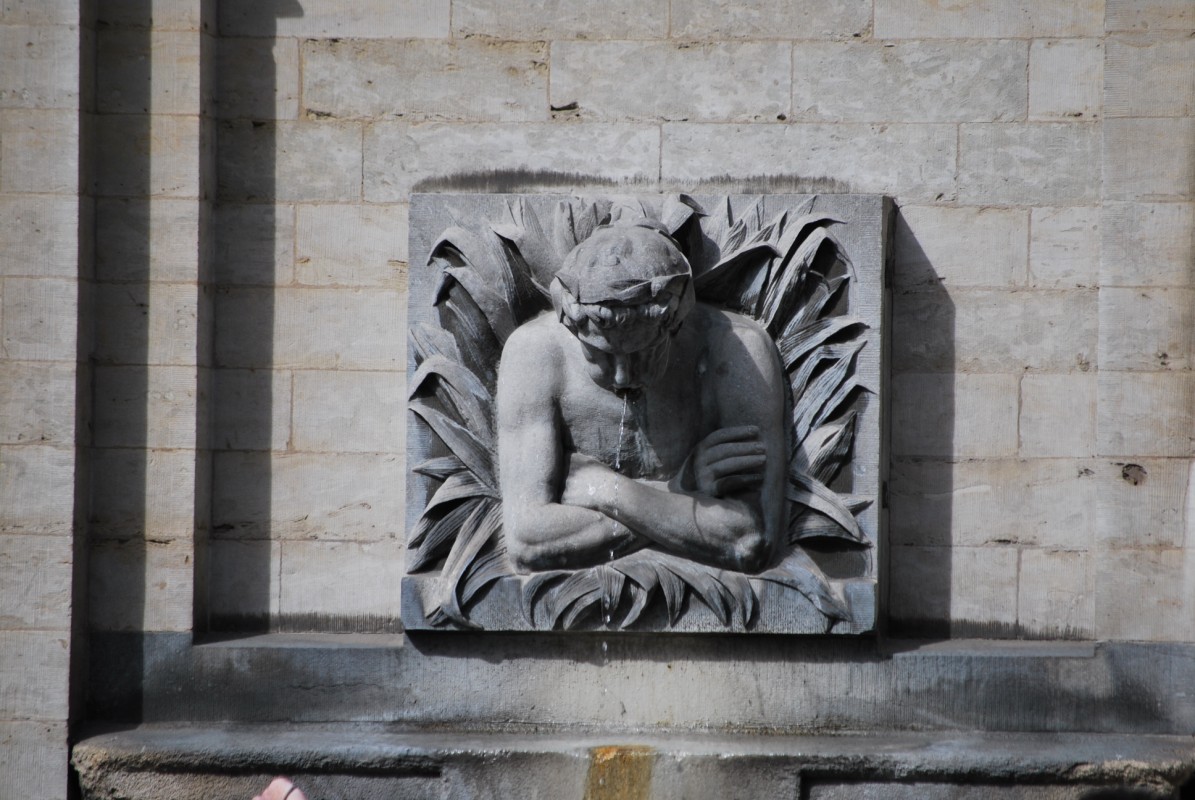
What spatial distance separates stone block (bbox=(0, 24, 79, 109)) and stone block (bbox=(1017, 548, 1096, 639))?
11.4ft

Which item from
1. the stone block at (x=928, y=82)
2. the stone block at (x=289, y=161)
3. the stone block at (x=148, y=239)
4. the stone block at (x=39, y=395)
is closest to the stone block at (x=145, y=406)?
the stone block at (x=39, y=395)

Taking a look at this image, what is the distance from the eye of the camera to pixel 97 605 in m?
4.71

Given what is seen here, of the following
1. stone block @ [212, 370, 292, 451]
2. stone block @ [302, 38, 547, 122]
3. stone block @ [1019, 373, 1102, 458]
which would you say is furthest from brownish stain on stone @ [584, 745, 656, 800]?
stone block @ [302, 38, 547, 122]

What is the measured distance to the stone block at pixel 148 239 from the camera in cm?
470

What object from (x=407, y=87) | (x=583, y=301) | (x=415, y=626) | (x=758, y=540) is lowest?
(x=415, y=626)

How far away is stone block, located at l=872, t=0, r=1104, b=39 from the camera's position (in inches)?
184

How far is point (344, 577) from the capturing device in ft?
15.9

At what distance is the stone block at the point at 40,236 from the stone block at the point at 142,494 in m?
0.63

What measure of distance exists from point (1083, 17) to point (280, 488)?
3.11 m

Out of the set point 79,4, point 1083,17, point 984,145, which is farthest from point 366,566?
point 1083,17

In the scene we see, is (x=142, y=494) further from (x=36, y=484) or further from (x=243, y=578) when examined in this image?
(x=243, y=578)

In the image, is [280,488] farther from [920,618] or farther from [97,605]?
[920,618]

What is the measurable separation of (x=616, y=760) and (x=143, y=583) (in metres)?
1.67

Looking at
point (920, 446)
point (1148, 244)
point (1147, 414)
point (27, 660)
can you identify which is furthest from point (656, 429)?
point (27, 660)
